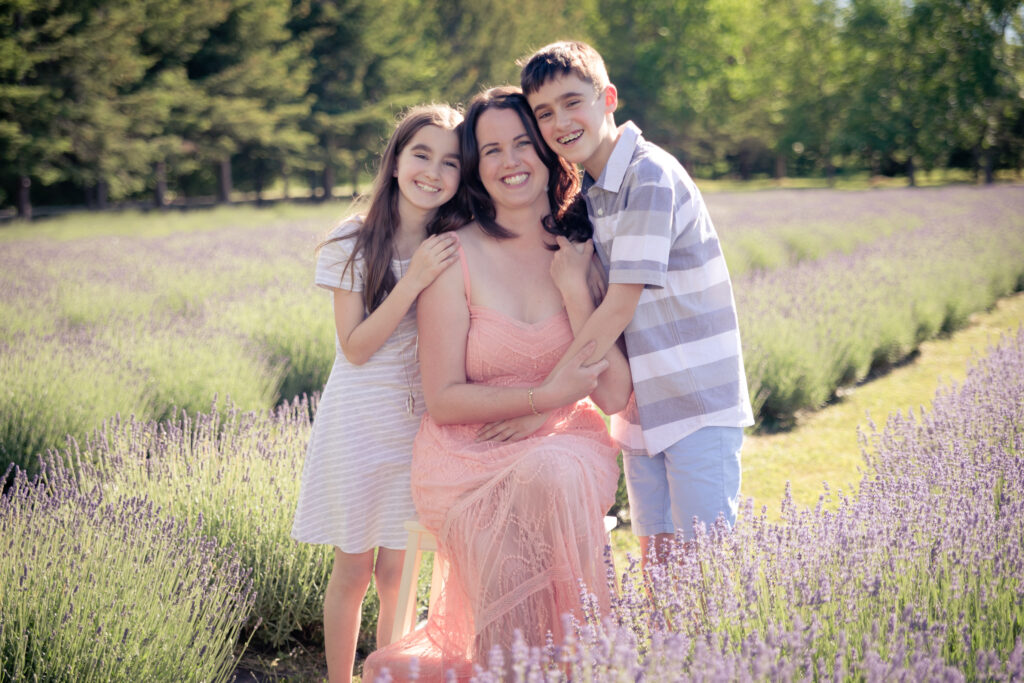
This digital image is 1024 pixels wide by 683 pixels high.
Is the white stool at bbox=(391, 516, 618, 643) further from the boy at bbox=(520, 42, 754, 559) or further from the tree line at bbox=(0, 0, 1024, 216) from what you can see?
the tree line at bbox=(0, 0, 1024, 216)

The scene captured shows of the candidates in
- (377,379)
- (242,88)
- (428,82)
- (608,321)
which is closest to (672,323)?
(608,321)

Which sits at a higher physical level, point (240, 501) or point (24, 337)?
point (24, 337)

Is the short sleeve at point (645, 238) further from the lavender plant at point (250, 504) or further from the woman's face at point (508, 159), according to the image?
the lavender plant at point (250, 504)

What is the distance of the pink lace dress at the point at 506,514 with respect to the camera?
222 cm

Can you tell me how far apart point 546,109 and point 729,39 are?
4597 cm

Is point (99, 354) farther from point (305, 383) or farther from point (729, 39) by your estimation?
point (729, 39)

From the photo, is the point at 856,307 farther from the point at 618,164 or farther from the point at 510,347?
the point at 510,347

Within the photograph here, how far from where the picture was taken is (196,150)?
88.5 ft

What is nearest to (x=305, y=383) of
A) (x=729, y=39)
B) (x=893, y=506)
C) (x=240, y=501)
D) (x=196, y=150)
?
(x=240, y=501)

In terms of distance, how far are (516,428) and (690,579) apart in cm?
85

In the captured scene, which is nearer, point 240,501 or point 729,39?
point 240,501

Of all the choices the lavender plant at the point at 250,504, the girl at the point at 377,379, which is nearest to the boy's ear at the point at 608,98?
the girl at the point at 377,379

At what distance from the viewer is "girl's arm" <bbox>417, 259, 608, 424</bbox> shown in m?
2.41

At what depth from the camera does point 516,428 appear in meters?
2.49
